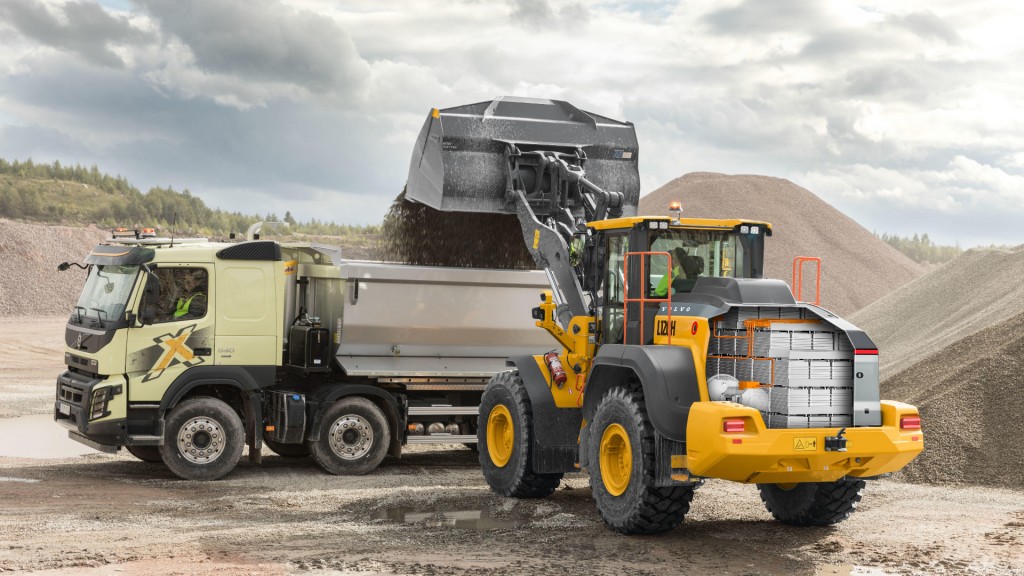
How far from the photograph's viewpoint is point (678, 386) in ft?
29.8

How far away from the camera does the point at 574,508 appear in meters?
11.1

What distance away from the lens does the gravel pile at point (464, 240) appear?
46.5 ft

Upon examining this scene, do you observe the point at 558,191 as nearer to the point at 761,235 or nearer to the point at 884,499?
the point at 761,235

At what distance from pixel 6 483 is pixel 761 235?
8.35 metres

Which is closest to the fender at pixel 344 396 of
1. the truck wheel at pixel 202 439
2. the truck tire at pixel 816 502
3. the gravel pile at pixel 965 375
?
the truck wheel at pixel 202 439

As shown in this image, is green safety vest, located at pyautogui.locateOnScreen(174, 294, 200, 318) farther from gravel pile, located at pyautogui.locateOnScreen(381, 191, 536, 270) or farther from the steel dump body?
gravel pile, located at pyautogui.locateOnScreen(381, 191, 536, 270)

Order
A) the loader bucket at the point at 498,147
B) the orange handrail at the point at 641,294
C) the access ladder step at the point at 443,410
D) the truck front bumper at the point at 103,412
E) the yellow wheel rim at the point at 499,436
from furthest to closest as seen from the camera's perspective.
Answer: the access ladder step at the point at 443,410, the loader bucket at the point at 498,147, the truck front bumper at the point at 103,412, the yellow wheel rim at the point at 499,436, the orange handrail at the point at 641,294

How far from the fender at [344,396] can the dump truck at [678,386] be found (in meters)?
1.76

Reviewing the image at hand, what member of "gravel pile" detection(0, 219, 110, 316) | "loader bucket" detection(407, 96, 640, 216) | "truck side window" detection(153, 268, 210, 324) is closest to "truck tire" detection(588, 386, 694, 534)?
"loader bucket" detection(407, 96, 640, 216)

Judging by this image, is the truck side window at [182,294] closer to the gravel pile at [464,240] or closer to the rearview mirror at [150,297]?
the rearview mirror at [150,297]

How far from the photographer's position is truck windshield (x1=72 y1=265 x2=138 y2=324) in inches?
499

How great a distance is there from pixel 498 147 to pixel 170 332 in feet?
14.1

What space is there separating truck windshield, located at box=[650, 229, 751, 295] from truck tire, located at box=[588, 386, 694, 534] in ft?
3.75

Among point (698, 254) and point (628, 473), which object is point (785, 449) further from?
point (698, 254)
